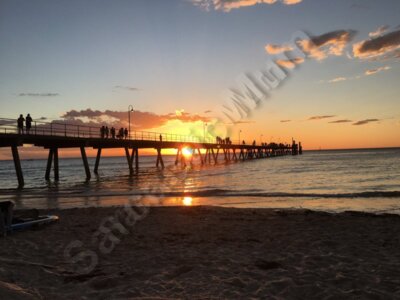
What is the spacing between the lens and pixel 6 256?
6.43 metres

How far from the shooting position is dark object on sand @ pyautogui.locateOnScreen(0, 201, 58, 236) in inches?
310

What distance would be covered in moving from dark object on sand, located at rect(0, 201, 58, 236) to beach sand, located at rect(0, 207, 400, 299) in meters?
0.29

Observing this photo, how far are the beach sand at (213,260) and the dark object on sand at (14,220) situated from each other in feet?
0.96

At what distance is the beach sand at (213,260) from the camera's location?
4.96 meters

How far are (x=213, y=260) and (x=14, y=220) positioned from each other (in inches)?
201

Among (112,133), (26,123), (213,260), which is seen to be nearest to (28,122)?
(26,123)

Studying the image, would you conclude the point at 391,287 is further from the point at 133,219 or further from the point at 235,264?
the point at 133,219

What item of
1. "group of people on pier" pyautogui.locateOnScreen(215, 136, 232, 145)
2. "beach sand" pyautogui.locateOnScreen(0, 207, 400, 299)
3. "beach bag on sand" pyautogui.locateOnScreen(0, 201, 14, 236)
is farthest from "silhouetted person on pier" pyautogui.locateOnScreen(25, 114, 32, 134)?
"group of people on pier" pyautogui.locateOnScreen(215, 136, 232, 145)

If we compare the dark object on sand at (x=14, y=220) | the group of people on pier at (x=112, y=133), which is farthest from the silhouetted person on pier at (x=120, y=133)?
the dark object on sand at (x=14, y=220)

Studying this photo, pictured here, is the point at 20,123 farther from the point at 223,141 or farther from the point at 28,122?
the point at 223,141

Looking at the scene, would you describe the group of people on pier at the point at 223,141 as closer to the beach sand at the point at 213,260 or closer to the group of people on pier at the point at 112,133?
the group of people on pier at the point at 112,133

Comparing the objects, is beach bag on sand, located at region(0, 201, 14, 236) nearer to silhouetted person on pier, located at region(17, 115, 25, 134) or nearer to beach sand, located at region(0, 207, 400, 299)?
beach sand, located at region(0, 207, 400, 299)

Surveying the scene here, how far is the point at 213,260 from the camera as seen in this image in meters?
6.41

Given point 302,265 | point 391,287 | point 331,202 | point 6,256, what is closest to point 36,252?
point 6,256
